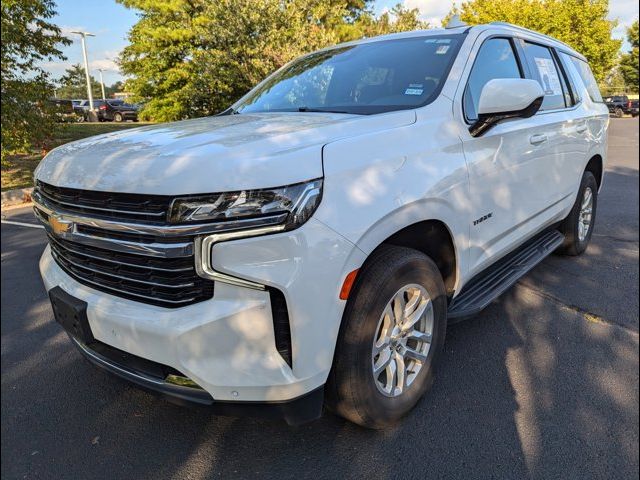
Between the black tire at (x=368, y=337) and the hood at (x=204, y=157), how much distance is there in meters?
0.53

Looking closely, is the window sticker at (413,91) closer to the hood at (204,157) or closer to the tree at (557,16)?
the hood at (204,157)

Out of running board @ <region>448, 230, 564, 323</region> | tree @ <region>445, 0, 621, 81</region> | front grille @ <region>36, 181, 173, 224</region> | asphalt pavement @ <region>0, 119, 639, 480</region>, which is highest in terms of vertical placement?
tree @ <region>445, 0, 621, 81</region>

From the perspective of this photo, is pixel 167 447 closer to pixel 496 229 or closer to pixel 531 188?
pixel 496 229

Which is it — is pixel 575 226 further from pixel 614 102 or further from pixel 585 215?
pixel 614 102

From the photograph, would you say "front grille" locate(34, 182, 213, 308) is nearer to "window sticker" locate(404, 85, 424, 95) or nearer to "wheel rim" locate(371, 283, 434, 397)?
"wheel rim" locate(371, 283, 434, 397)

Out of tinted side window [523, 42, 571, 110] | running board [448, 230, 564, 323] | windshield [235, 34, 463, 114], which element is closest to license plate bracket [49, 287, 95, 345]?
windshield [235, 34, 463, 114]

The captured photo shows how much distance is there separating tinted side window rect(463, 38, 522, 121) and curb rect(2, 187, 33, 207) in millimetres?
8432

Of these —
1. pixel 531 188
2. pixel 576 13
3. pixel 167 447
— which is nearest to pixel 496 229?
pixel 531 188

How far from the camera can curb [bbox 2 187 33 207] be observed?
27.8 ft

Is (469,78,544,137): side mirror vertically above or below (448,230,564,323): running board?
above

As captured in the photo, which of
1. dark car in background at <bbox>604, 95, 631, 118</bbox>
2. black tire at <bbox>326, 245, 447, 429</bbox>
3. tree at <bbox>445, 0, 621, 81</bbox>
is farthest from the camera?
dark car in background at <bbox>604, 95, 631, 118</bbox>

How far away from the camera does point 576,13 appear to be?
3.50m

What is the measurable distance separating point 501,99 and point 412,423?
173cm

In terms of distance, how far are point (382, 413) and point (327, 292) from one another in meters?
0.76
